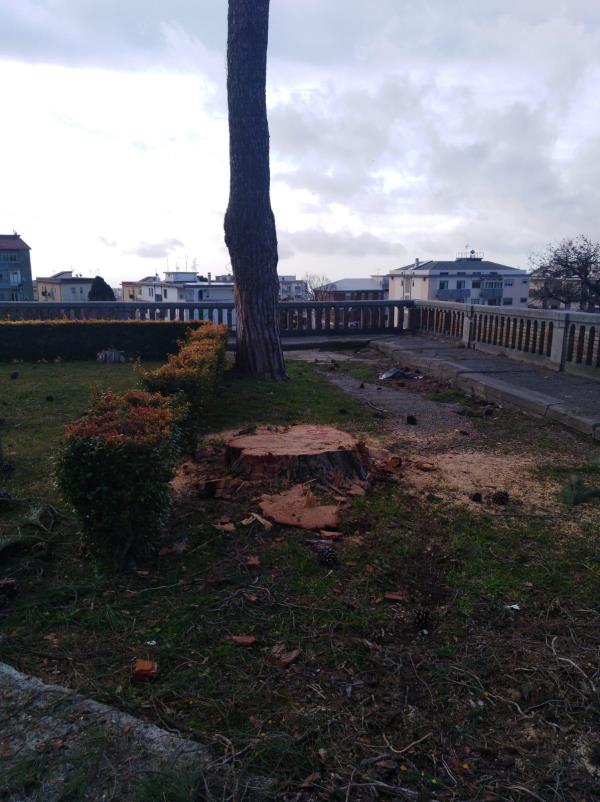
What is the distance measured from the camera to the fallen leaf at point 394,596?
328 cm

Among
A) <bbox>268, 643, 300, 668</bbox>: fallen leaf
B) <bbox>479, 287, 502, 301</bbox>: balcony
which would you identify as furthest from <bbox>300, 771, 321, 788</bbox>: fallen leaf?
<bbox>479, 287, 502, 301</bbox>: balcony

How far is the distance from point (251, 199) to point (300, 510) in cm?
663

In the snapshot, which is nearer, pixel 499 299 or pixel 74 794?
pixel 74 794

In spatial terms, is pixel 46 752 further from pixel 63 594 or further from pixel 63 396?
pixel 63 396

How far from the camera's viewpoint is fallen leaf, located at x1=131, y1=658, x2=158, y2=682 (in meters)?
2.61

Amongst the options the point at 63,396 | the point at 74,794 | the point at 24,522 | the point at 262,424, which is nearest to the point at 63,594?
the point at 24,522

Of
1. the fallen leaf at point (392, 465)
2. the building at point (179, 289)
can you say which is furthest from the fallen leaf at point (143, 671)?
the building at point (179, 289)

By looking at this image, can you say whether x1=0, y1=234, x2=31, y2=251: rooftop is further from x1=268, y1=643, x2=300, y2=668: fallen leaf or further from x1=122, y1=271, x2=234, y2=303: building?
x1=268, y1=643, x2=300, y2=668: fallen leaf

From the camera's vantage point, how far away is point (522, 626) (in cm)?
303

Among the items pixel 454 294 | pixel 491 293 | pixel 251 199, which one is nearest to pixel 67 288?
pixel 454 294

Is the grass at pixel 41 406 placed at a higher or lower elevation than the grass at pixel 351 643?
higher

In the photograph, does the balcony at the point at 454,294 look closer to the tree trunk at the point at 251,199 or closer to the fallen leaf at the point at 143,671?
the tree trunk at the point at 251,199

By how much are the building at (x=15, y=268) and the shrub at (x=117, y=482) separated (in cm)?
5863

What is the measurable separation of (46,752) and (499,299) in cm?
6977
